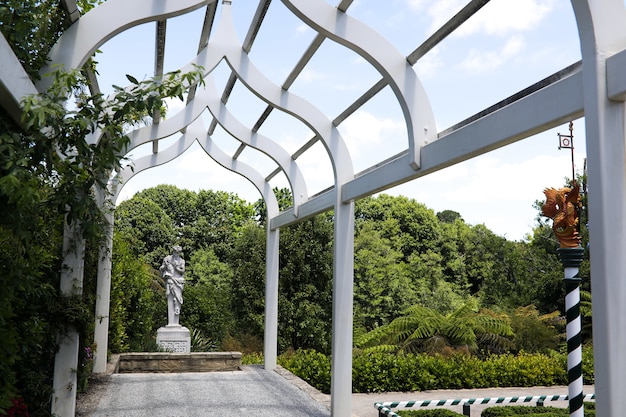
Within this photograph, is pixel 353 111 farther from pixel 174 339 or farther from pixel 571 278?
pixel 174 339

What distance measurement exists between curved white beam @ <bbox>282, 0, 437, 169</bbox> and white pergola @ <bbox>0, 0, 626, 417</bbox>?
0.01m

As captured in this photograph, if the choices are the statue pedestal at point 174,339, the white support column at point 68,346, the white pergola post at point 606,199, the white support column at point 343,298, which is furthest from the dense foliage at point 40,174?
the statue pedestal at point 174,339

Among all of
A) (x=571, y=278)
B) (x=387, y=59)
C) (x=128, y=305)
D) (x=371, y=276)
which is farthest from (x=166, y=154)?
(x=571, y=278)

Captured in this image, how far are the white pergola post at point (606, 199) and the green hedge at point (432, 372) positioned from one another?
764 centimetres

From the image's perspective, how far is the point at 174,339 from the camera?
13.1 meters

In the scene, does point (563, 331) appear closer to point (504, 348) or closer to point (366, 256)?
point (504, 348)

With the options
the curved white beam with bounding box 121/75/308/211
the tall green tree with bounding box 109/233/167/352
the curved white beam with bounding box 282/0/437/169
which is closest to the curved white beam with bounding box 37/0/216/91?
the curved white beam with bounding box 282/0/437/169

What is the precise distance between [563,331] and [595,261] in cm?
1269

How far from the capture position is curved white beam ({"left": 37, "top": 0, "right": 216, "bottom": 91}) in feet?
15.5

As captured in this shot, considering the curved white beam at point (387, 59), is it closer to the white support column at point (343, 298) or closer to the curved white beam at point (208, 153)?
the white support column at point (343, 298)

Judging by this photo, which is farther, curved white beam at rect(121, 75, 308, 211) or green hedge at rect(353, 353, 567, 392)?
green hedge at rect(353, 353, 567, 392)

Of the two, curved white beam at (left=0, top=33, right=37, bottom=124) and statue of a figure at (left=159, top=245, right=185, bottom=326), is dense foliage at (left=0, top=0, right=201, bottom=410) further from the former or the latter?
statue of a figure at (left=159, top=245, right=185, bottom=326)

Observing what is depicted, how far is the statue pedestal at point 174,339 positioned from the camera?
42.5 feet

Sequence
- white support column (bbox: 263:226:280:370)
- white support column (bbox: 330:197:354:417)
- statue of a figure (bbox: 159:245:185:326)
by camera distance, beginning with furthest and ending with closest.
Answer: statue of a figure (bbox: 159:245:185:326)
white support column (bbox: 263:226:280:370)
white support column (bbox: 330:197:354:417)
